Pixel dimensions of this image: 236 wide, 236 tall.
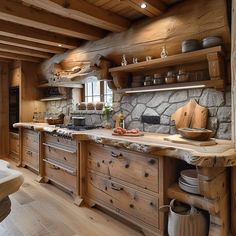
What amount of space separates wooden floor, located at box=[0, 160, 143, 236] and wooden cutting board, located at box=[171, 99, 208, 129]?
1.23 metres

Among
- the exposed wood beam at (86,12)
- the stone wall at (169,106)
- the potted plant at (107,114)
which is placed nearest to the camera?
the stone wall at (169,106)

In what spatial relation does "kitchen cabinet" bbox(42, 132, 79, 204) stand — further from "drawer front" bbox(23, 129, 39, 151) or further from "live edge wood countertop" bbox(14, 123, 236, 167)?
"live edge wood countertop" bbox(14, 123, 236, 167)

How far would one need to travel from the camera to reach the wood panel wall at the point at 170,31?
1.98m

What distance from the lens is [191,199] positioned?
175 cm

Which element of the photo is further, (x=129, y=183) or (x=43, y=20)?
(x=43, y=20)

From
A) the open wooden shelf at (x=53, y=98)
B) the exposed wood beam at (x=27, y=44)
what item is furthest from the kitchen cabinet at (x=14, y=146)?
the exposed wood beam at (x=27, y=44)

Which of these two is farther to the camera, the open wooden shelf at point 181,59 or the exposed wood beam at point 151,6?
the exposed wood beam at point 151,6

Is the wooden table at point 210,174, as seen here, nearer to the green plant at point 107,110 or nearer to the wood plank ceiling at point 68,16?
the green plant at point 107,110

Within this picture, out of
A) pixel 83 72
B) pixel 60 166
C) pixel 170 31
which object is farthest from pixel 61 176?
Answer: pixel 170 31

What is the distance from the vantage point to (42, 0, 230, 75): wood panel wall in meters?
1.98

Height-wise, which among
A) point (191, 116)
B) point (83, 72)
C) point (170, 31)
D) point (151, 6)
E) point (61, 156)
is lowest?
point (61, 156)

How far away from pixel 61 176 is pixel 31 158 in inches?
46.7

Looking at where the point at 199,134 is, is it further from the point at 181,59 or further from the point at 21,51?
the point at 21,51

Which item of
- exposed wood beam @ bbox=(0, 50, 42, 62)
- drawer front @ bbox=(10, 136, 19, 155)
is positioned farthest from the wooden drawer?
exposed wood beam @ bbox=(0, 50, 42, 62)
